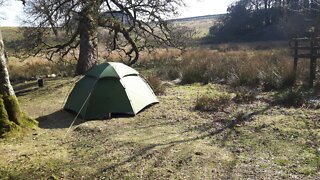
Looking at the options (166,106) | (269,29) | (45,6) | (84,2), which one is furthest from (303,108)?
(269,29)

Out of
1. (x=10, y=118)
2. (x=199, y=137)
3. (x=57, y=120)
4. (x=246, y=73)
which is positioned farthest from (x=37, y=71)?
(x=199, y=137)

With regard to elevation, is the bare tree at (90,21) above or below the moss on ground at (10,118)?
above

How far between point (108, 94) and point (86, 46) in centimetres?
609

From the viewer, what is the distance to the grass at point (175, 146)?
12.3ft

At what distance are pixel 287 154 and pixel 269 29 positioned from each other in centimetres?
3501

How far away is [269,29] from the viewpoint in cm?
3538

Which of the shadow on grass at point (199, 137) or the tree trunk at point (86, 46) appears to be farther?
the tree trunk at point (86, 46)

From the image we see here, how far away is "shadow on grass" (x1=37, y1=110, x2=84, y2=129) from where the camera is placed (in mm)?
6101

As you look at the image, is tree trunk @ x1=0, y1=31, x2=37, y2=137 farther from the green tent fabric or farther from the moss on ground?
the green tent fabric

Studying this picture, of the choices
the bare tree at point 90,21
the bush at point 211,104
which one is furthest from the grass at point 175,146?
the bare tree at point 90,21

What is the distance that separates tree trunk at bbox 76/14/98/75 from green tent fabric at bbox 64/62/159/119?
16.8 feet

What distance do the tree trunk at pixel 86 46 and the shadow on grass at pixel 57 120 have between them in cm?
518

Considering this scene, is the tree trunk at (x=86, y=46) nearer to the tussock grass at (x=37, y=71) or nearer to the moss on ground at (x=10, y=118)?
the tussock grass at (x=37, y=71)

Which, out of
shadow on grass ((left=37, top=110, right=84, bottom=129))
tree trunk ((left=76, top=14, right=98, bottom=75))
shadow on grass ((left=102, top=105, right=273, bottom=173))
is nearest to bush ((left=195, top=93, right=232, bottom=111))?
shadow on grass ((left=102, top=105, right=273, bottom=173))
